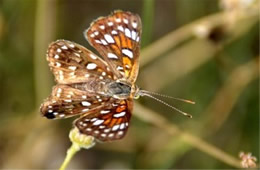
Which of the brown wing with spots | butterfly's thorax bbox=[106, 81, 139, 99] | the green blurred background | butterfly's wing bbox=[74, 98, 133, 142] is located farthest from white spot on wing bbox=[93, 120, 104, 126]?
the green blurred background

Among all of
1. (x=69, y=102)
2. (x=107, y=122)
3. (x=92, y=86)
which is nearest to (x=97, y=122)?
(x=107, y=122)

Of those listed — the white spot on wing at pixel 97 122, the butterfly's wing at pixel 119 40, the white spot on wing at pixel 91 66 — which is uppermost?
the butterfly's wing at pixel 119 40

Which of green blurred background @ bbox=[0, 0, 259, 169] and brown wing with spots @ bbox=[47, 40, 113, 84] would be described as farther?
green blurred background @ bbox=[0, 0, 259, 169]

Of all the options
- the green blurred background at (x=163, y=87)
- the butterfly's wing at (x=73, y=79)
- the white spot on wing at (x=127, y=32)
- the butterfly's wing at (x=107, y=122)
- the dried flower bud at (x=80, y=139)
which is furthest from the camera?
the green blurred background at (x=163, y=87)

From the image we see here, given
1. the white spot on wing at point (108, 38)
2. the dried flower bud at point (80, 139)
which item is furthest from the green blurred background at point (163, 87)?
the dried flower bud at point (80, 139)

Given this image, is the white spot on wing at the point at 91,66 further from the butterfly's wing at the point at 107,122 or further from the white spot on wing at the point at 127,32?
the butterfly's wing at the point at 107,122

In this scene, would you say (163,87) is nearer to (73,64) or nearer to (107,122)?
(73,64)

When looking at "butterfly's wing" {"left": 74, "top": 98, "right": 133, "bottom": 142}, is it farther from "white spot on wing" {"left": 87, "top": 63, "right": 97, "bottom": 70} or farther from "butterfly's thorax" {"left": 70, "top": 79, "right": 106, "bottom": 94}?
"white spot on wing" {"left": 87, "top": 63, "right": 97, "bottom": 70}
